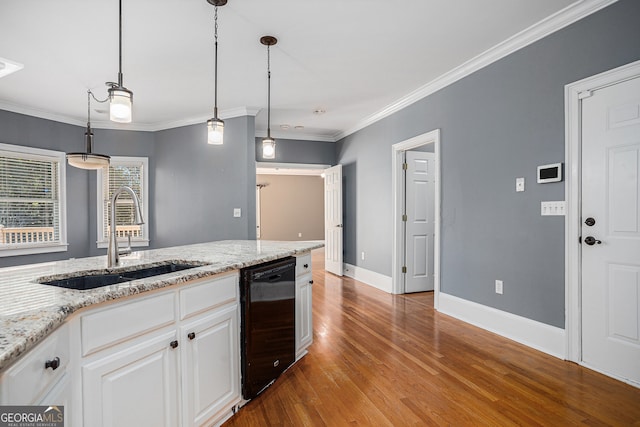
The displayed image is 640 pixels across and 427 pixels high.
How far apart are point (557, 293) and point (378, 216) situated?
2762 millimetres

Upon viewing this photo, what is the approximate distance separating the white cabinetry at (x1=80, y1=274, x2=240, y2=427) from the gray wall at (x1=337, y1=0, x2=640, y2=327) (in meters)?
2.45

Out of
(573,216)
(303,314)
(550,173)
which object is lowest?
(303,314)

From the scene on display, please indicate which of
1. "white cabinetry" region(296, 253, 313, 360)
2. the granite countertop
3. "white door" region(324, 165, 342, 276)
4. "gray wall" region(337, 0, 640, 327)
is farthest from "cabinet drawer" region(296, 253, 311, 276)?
"white door" region(324, 165, 342, 276)

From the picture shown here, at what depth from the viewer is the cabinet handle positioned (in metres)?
0.95

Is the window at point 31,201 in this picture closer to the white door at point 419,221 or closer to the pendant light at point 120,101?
the pendant light at point 120,101

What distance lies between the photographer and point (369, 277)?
5.34m

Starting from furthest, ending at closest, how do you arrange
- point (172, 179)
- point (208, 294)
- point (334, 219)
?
1. point (334, 219)
2. point (172, 179)
3. point (208, 294)

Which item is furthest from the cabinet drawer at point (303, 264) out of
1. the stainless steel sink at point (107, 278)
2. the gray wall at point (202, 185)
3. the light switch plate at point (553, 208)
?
the gray wall at point (202, 185)

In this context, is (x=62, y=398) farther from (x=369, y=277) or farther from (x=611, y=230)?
(x=369, y=277)

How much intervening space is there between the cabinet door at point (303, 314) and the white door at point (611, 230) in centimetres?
206

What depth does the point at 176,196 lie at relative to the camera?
5.45 metres

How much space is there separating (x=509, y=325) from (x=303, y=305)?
1901mm

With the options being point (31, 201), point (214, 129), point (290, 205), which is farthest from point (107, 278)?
point (290, 205)

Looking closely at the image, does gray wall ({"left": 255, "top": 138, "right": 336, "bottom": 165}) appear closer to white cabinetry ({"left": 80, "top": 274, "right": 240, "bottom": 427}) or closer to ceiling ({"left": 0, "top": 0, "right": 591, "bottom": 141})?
ceiling ({"left": 0, "top": 0, "right": 591, "bottom": 141})
